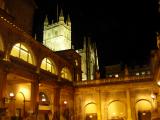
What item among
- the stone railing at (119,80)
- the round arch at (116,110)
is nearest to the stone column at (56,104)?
the stone railing at (119,80)

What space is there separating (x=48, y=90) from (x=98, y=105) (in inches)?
354

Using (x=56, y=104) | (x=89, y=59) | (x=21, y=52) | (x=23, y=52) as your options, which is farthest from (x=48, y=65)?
(x=89, y=59)

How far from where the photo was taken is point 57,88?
131ft

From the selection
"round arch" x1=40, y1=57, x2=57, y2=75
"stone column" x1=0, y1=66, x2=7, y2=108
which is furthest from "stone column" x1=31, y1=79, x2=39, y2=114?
"stone column" x1=0, y1=66, x2=7, y2=108

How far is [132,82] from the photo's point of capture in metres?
42.3

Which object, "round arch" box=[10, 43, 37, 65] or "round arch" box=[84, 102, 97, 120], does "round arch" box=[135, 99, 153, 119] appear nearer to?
"round arch" box=[84, 102, 97, 120]

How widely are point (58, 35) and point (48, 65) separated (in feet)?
184

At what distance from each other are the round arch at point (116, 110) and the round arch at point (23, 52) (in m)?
→ 15.8

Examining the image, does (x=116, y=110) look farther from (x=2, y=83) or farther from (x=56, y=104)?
(x=2, y=83)

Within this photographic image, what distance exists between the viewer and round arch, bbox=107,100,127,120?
1677 inches

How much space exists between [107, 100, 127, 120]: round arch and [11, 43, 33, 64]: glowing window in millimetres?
16365

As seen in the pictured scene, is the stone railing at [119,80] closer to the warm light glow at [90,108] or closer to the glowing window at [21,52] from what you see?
the warm light glow at [90,108]

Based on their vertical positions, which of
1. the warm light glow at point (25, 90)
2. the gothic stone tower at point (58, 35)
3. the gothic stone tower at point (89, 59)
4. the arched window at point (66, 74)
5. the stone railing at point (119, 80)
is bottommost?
the warm light glow at point (25, 90)

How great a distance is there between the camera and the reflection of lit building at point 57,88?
32.2m
